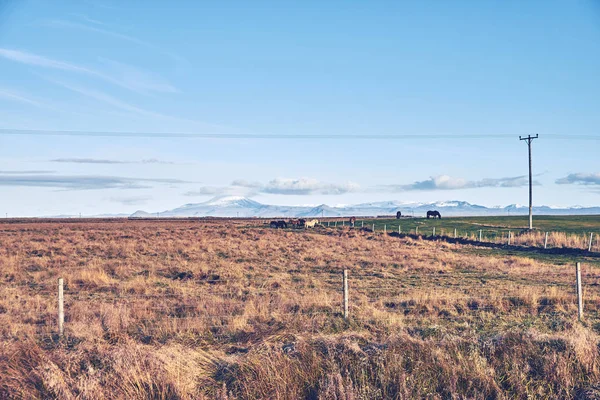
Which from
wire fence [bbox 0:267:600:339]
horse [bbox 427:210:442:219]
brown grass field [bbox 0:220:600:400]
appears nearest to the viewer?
brown grass field [bbox 0:220:600:400]

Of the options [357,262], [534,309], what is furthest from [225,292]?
[357,262]

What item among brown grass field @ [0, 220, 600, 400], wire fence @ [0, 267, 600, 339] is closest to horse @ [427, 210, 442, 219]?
brown grass field @ [0, 220, 600, 400]

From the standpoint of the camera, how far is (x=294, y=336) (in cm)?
1050

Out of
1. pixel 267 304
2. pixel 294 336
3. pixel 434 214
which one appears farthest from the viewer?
pixel 434 214

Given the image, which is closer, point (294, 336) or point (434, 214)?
point (294, 336)

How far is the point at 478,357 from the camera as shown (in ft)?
28.6

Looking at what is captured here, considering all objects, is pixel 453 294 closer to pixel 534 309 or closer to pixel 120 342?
pixel 534 309

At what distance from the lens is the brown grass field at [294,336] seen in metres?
8.19

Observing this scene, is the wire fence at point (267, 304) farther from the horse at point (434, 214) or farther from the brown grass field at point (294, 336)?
the horse at point (434, 214)

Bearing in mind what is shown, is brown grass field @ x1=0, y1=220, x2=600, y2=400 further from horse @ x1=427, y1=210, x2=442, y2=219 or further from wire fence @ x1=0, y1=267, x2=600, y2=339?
horse @ x1=427, y1=210, x2=442, y2=219

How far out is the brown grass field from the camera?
26.9 feet

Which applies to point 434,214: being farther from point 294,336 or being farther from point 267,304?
point 294,336

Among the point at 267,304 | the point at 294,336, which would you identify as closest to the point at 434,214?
the point at 267,304

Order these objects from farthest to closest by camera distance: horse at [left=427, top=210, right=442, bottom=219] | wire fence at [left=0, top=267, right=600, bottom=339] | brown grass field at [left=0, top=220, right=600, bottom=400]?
horse at [left=427, top=210, right=442, bottom=219] → wire fence at [left=0, top=267, right=600, bottom=339] → brown grass field at [left=0, top=220, right=600, bottom=400]
